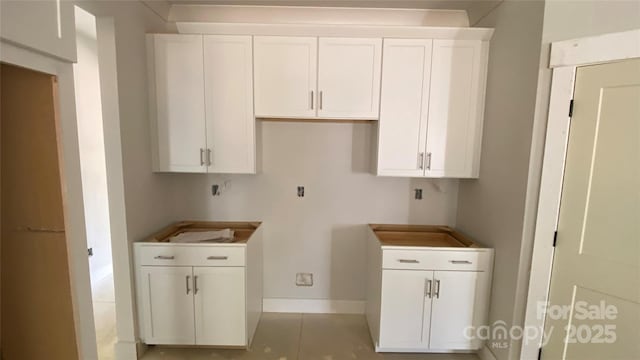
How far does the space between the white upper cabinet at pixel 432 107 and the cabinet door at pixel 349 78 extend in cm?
8

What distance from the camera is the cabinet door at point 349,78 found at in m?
2.22

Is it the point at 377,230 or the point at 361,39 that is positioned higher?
the point at 361,39

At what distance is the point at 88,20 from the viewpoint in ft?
8.49

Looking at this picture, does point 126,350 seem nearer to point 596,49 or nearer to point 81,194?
point 81,194

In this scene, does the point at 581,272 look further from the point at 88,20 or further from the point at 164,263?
the point at 88,20

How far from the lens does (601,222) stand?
159 centimetres

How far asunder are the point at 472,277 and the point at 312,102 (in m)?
1.77

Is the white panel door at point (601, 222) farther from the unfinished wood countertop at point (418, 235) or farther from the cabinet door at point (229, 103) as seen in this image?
the cabinet door at point (229, 103)

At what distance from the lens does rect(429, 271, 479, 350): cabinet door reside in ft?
7.11

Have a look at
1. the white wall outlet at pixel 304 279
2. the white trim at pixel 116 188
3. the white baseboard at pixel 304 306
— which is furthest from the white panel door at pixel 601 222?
the white trim at pixel 116 188

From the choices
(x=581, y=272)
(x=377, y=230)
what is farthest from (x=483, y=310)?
(x=377, y=230)

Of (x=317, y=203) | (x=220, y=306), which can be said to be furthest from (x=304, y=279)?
(x=220, y=306)

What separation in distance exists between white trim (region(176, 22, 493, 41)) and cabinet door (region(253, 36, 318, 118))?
0.18 feet

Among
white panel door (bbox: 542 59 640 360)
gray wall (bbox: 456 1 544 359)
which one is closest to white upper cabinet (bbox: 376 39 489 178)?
gray wall (bbox: 456 1 544 359)
